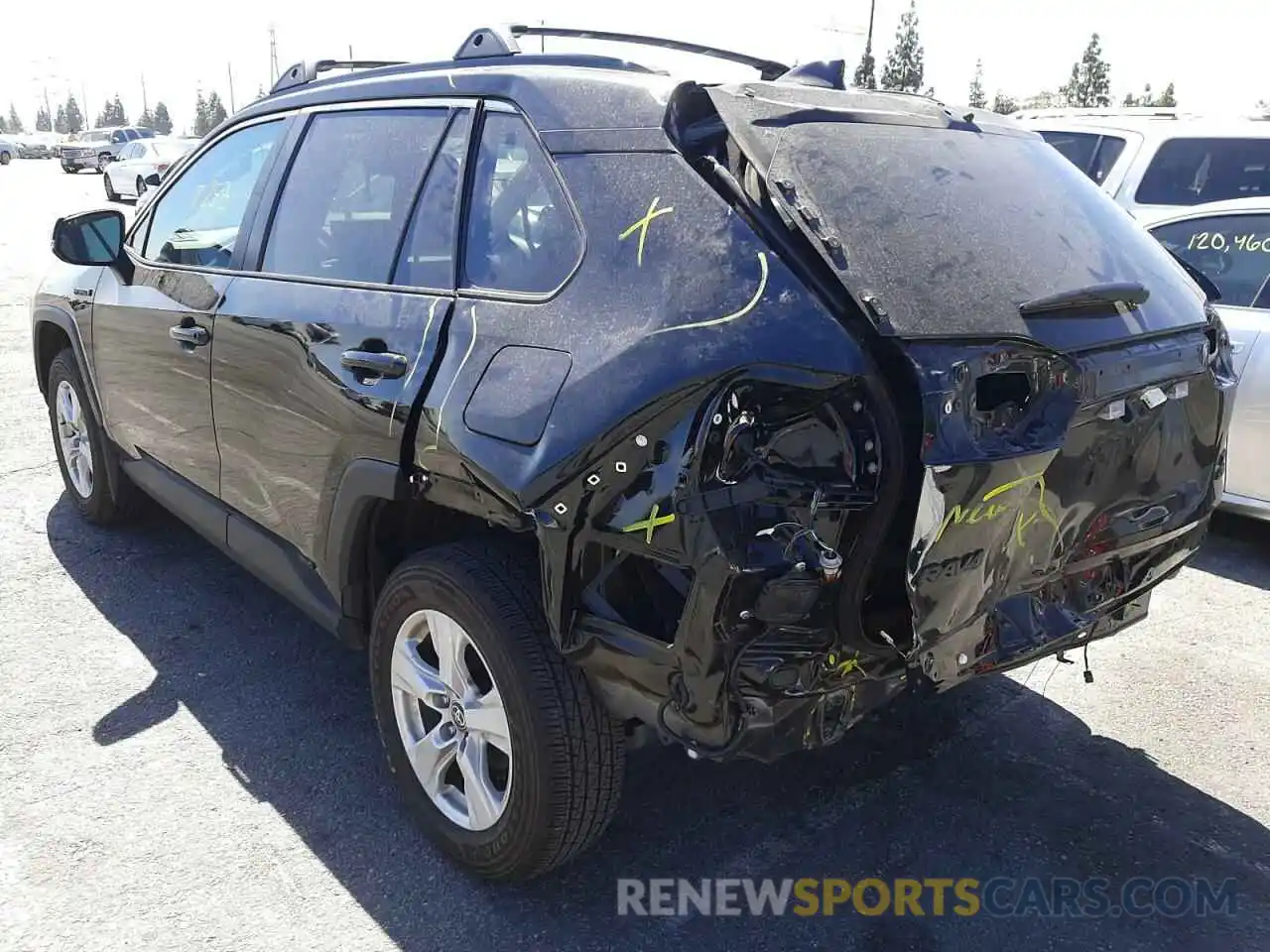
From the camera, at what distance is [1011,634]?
2.31 meters

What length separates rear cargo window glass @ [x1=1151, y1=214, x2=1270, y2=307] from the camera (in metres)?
4.89

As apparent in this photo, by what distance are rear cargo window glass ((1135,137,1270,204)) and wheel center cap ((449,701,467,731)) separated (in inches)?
254

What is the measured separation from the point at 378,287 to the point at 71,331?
8.22ft

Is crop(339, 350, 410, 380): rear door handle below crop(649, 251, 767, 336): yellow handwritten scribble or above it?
below

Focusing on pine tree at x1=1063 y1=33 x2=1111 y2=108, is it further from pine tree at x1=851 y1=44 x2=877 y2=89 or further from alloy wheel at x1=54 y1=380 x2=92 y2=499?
alloy wheel at x1=54 y1=380 x2=92 y2=499

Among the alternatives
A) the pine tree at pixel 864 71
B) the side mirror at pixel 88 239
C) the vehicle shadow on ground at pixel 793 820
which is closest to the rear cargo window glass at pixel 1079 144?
the pine tree at pixel 864 71

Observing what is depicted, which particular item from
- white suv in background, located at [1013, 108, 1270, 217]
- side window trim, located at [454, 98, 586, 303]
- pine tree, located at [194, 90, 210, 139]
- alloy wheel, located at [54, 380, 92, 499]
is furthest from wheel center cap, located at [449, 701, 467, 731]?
pine tree, located at [194, 90, 210, 139]

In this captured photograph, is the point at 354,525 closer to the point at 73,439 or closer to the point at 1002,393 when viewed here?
the point at 1002,393

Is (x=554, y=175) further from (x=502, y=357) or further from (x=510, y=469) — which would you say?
(x=510, y=469)

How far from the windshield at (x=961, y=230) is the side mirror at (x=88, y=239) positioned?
3.04 metres

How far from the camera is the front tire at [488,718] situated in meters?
2.39

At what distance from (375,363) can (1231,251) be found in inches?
170

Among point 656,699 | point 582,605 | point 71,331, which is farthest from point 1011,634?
point 71,331

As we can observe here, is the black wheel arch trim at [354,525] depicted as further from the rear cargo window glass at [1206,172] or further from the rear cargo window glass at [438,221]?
the rear cargo window glass at [1206,172]
